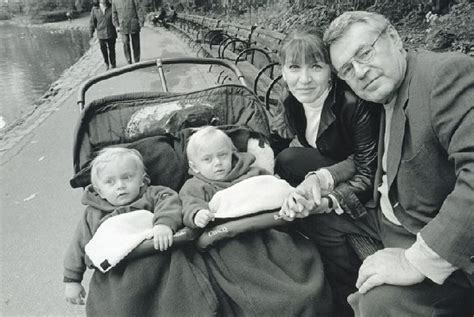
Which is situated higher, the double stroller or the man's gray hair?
the man's gray hair

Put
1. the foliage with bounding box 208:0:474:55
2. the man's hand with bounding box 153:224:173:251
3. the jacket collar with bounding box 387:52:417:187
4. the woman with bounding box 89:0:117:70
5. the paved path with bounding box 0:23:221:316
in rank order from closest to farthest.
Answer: the jacket collar with bounding box 387:52:417:187 < the man's hand with bounding box 153:224:173:251 < the paved path with bounding box 0:23:221:316 < the foliage with bounding box 208:0:474:55 < the woman with bounding box 89:0:117:70

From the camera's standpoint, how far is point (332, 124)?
2.36 meters

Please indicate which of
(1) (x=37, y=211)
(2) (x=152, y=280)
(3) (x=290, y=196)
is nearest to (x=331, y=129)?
(3) (x=290, y=196)

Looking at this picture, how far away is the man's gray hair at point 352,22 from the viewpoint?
1.95m

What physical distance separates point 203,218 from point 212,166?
0.47 m

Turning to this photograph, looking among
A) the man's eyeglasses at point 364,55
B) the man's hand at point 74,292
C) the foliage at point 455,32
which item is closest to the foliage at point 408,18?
the foliage at point 455,32

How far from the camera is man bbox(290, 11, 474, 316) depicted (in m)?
1.62

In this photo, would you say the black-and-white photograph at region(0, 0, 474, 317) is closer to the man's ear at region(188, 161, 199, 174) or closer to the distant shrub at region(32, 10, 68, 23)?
the man's ear at region(188, 161, 199, 174)

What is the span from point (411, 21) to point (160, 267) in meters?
7.39

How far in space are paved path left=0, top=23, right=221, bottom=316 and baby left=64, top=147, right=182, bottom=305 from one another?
0.91 meters

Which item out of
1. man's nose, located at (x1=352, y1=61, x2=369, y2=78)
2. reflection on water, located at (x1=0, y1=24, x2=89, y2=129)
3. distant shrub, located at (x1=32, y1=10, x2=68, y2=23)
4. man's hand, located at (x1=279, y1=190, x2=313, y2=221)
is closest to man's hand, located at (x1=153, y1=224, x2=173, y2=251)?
man's hand, located at (x1=279, y1=190, x2=313, y2=221)

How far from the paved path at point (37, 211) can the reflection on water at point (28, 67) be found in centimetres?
380

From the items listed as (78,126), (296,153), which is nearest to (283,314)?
(296,153)

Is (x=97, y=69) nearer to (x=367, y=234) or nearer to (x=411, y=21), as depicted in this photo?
(x=411, y=21)
